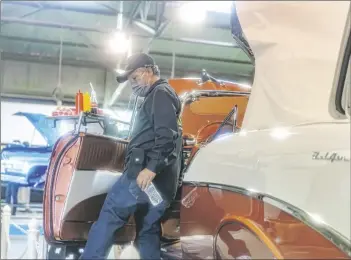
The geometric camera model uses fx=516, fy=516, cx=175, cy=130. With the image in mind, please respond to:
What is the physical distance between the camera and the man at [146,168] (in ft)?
8.58

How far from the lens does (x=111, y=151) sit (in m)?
3.03

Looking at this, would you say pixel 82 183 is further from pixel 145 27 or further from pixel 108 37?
pixel 108 37

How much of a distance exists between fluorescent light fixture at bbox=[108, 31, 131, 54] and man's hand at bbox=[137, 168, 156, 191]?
793cm

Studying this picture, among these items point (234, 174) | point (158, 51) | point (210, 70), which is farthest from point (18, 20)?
point (234, 174)

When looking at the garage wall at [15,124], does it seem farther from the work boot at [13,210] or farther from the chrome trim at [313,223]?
the chrome trim at [313,223]

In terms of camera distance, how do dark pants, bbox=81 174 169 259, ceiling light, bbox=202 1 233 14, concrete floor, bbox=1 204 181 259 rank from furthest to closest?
ceiling light, bbox=202 1 233 14
concrete floor, bbox=1 204 181 259
dark pants, bbox=81 174 169 259

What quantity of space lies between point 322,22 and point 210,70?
40.3ft

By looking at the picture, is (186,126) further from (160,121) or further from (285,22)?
(285,22)

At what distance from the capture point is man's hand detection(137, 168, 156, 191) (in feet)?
8.47

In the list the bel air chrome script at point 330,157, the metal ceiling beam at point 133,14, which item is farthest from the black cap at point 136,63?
the metal ceiling beam at point 133,14

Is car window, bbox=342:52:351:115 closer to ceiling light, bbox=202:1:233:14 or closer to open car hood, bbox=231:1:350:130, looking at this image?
open car hood, bbox=231:1:350:130

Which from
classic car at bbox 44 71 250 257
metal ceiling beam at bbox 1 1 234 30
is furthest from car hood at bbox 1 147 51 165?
classic car at bbox 44 71 250 257

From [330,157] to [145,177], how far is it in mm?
1295

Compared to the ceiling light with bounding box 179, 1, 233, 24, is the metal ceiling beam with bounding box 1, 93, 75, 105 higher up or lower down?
lower down
